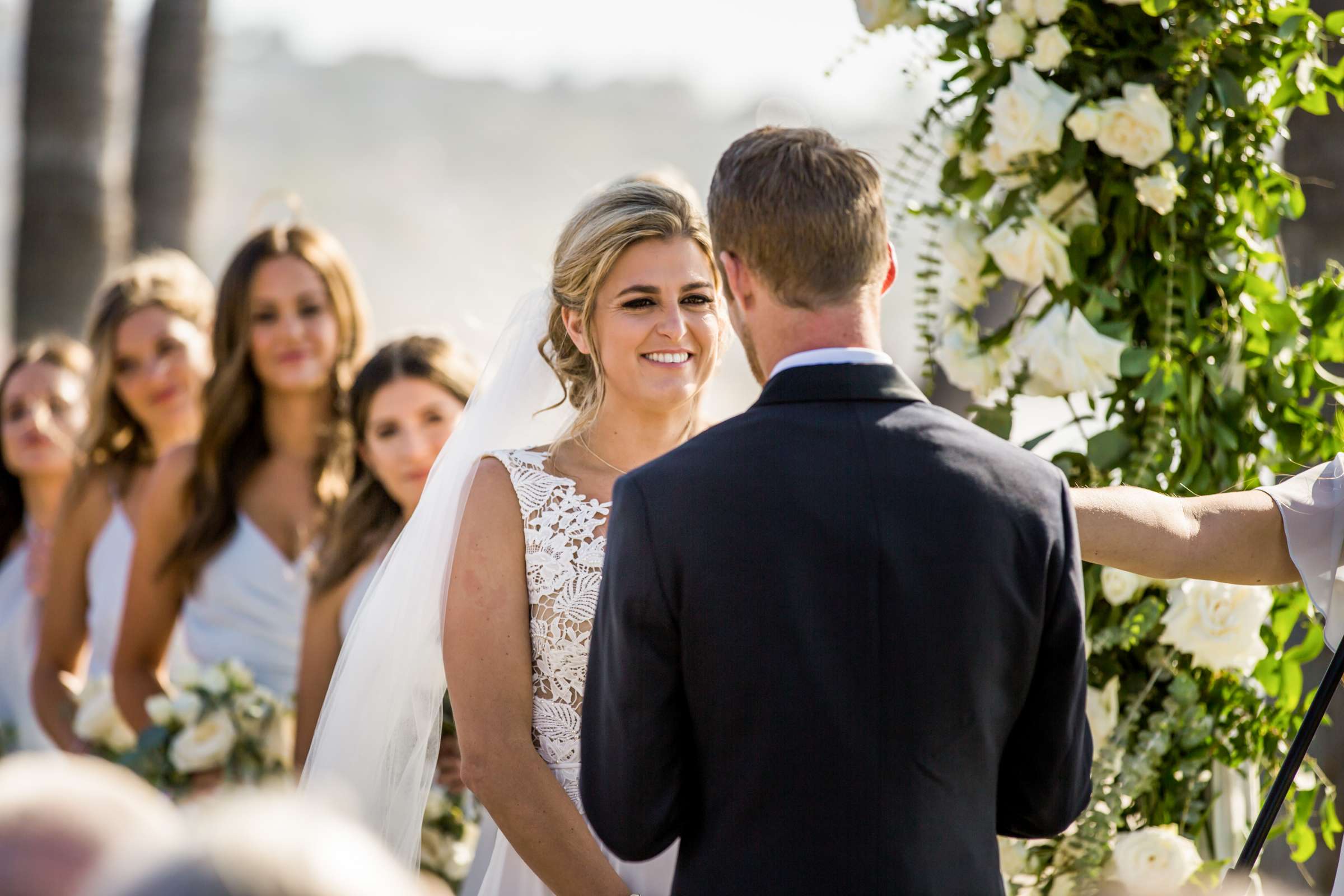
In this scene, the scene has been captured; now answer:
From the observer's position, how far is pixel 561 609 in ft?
9.30

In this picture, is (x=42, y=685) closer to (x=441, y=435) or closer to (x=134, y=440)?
(x=134, y=440)

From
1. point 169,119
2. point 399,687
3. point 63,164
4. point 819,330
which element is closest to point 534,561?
point 399,687

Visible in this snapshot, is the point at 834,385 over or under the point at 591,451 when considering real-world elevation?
over

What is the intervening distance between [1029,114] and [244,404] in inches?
124

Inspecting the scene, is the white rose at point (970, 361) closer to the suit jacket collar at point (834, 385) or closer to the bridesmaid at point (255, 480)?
the suit jacket collar at point (834, 385)

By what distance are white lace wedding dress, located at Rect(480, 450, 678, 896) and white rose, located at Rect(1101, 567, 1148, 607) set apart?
104 cm

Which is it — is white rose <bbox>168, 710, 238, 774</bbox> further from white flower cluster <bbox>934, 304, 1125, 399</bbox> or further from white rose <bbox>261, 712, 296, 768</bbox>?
white flower cluster <bbox>934, 304, 1125, 399</bbox>

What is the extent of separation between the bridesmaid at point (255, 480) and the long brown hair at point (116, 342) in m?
0.56

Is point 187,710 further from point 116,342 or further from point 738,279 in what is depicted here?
point 738,279

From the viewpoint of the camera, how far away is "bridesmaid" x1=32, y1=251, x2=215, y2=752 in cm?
534

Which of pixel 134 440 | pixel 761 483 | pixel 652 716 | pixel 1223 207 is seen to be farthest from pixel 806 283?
pixel 134 440

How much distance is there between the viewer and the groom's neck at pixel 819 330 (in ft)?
6.48

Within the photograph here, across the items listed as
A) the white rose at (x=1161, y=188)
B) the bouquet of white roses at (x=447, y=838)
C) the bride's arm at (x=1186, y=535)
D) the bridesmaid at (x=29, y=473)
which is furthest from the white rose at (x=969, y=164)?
the bridesmaid at (x=29, y=473)

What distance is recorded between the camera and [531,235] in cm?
457
